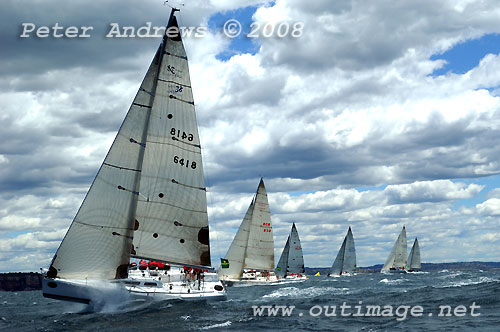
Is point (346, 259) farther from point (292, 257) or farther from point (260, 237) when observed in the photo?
point (260, 237)

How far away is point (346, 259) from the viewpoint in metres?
160

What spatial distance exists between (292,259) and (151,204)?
3215 inches

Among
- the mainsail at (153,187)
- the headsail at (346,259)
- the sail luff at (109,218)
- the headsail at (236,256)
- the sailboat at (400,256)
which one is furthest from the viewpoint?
the sailboat at (400,256)

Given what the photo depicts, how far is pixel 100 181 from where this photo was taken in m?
41.6

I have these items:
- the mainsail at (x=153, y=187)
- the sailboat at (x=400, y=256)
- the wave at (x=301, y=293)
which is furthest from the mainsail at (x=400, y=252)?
the mainsail at (x=153, y=187)

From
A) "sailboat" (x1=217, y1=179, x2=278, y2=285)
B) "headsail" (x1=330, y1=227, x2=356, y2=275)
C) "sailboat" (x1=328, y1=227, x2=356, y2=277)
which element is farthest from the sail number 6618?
"sailboat" (x1=328, y1=227, x2=356, y2=277)

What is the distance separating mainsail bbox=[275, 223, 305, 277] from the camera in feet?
400

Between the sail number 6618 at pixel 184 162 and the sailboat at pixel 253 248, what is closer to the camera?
the sail number 6618 at pixel 184 162

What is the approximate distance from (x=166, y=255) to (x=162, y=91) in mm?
12297

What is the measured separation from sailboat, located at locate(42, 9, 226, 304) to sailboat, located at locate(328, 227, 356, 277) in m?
116

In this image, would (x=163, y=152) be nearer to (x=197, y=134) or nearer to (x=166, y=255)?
(x=197, y=134)

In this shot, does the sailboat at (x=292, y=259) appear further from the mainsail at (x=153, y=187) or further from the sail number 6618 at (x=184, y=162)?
the sail number 6618 at (x=184, y=162)

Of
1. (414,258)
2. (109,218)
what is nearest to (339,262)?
(414,258)

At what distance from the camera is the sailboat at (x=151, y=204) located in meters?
40.7
